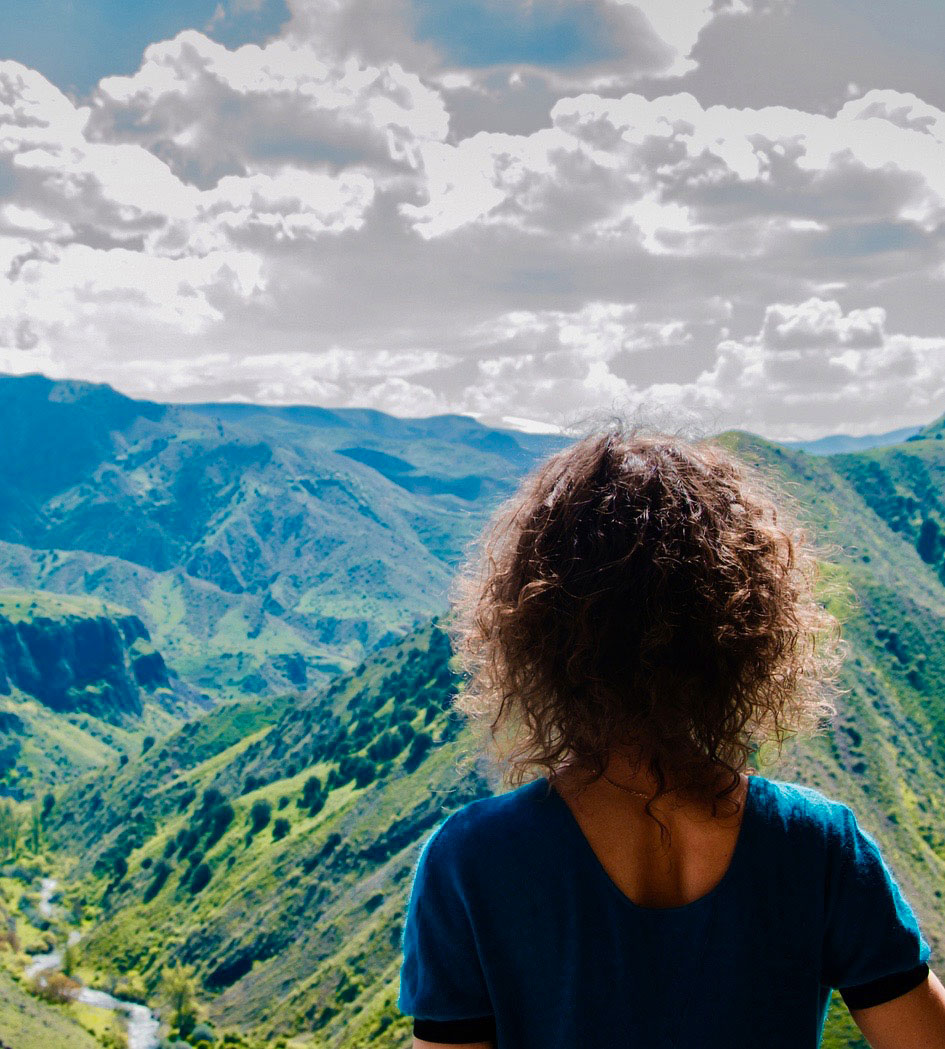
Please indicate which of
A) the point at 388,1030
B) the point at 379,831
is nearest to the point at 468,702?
the point at 388,1030

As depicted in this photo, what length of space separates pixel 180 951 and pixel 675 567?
17327 cm

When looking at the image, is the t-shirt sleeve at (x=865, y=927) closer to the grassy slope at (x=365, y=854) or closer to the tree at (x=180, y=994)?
the grassy slope at (x=365, y=854)

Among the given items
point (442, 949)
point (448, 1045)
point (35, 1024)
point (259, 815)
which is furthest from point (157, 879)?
point (442, 949)

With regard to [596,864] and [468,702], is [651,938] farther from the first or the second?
[468,702]

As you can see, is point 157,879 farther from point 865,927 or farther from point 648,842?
point 865,927

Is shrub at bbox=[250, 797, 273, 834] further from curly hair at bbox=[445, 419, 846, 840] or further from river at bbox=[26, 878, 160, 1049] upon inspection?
curly hair at bbox=[445, 419, 846, 840]

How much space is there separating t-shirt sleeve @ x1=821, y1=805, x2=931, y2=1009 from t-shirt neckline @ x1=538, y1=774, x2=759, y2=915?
13.2 inches

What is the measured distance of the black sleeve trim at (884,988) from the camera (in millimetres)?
3723

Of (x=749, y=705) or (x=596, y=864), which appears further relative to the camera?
(x=749, y=705)

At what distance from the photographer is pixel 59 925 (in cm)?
17938

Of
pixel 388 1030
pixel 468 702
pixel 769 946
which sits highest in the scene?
pixel 468 702

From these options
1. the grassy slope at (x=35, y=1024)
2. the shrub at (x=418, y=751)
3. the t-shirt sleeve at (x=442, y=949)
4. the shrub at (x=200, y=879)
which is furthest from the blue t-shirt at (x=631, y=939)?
the shrub at (x=200, y=879)

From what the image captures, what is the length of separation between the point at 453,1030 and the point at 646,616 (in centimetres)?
180

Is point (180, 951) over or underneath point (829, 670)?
underneath
